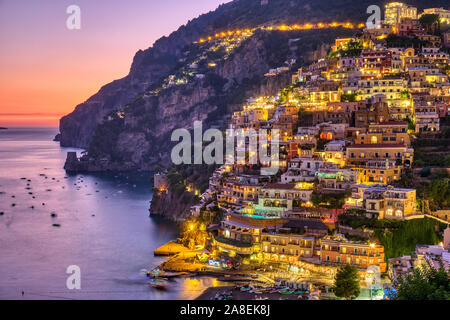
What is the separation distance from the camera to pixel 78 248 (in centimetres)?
4141

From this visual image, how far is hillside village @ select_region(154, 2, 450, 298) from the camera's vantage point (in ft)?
96.9

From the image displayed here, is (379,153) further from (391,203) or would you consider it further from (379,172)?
(391,203)

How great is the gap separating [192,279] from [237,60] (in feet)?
216

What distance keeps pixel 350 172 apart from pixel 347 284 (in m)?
11.4

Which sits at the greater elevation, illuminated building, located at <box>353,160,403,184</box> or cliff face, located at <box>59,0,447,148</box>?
cliff face, located at <box>59,0,447,148</box>

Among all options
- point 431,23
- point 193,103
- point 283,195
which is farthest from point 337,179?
point 193,103

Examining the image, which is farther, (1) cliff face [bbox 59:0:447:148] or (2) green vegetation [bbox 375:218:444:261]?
(1) cliff face [bbox 59:0:447:148]

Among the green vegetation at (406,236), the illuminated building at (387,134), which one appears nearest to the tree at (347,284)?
the green vegetation at (406,236)

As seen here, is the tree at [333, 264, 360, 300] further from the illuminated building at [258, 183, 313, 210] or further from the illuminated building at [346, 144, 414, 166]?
the illuminated building at [346, 144, 414, 166]

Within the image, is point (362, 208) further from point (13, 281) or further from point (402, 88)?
point (13, 281)

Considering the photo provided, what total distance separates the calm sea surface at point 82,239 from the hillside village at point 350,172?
4.67 metres

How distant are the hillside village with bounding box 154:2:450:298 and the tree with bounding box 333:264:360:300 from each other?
1915 mm

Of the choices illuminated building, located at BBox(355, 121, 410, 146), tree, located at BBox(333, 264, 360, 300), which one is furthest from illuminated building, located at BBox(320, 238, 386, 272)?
illuminated building, located at BBox(355, 121, 410, 146)
